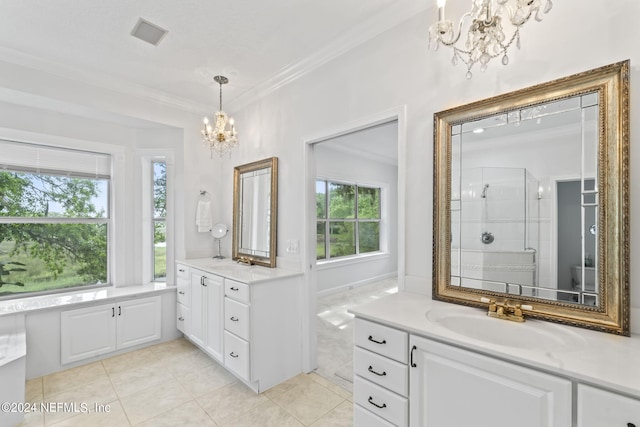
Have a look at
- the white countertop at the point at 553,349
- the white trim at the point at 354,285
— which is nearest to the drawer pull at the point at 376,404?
the white countertop at the point at 553,349

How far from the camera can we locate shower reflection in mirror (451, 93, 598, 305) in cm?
137

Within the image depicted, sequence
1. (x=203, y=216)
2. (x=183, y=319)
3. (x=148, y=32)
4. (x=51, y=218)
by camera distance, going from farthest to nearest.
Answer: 1. (x=203, y=216)
2. (x=183, y=319)
3. (x=51, y=218)
4. (x=148, y=32)

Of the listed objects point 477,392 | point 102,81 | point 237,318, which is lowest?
point 237,318

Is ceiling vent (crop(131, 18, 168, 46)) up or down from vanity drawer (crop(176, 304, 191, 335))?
up

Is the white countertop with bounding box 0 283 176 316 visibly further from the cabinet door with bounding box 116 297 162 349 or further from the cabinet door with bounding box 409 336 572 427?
the cabinet door with bounding box 409 336 572 427

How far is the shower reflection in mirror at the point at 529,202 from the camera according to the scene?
1.37m

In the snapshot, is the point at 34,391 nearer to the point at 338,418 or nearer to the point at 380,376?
the point at 338,418

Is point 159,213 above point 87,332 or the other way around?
above

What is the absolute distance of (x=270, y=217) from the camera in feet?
9.98

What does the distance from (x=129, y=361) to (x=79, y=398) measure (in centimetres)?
59

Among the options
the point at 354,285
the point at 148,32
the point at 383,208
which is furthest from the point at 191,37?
the point at 383,208

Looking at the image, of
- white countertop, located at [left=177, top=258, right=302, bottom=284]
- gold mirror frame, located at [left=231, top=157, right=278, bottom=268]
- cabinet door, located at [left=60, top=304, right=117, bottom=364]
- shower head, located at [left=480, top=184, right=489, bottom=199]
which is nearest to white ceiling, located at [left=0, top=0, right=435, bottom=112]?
gold mirror frame, located at [left=231, top=157, right=278, bottom=268]

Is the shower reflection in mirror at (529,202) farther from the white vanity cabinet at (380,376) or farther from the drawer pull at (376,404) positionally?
the drawer pull at (376,404)

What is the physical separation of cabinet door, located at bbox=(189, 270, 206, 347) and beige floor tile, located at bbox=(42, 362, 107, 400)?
801 mm
